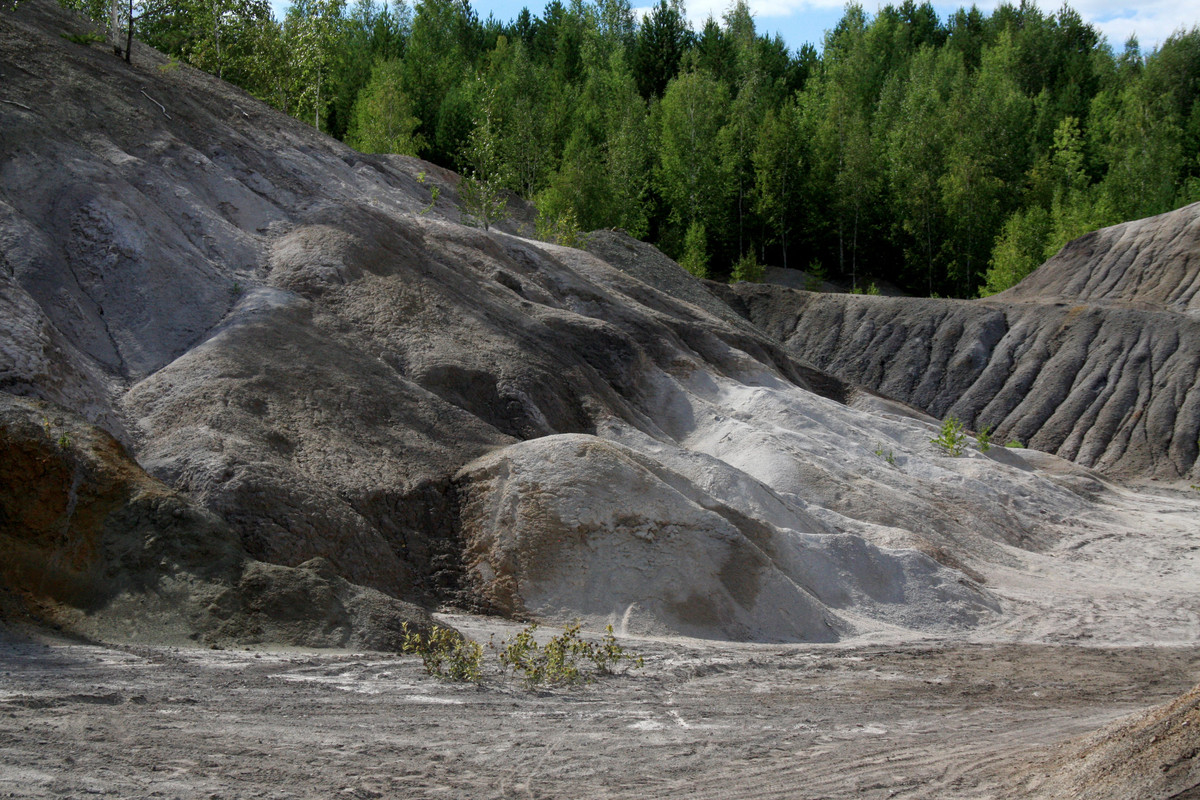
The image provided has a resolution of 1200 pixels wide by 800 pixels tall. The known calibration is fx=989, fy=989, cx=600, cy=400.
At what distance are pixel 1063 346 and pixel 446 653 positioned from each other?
31.2 m

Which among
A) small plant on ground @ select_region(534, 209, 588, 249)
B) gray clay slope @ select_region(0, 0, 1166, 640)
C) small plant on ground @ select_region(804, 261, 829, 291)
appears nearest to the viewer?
gray clay slope @ select_region(0, 0, 1166, 640)

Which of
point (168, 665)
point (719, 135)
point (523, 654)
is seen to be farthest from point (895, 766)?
point (719, 135)

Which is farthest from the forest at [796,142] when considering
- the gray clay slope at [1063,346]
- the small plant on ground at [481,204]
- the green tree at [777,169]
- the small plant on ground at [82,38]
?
the small plant on ground at [82,38]

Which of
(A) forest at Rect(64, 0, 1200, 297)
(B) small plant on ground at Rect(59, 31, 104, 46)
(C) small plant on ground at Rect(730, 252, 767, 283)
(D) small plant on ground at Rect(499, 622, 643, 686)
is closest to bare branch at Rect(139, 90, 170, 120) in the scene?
(B) small plant on ground at Rect(59, 31, 104, 46)

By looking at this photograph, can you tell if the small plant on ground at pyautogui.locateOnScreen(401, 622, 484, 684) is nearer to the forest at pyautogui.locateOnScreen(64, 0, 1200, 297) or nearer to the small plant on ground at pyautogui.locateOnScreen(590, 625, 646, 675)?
the small plant on ground at pyautogui.locateOnScreen(590, 625, 646, 675)

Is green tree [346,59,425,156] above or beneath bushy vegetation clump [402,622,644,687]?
above

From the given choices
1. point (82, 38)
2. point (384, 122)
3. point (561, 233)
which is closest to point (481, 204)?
point (561, 233)

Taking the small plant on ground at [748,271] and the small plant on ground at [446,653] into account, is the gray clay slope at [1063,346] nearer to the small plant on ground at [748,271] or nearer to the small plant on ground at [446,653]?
the small plant on ground at [748,271]

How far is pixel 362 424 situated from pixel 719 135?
46556 millimetres

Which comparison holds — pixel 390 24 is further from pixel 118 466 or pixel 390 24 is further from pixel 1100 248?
pixel 118 466

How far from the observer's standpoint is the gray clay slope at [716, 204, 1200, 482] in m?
31.1

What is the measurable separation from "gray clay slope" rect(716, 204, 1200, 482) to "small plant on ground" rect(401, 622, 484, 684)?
88.8 feet

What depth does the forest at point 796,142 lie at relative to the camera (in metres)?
48.3

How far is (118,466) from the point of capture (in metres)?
9.47
